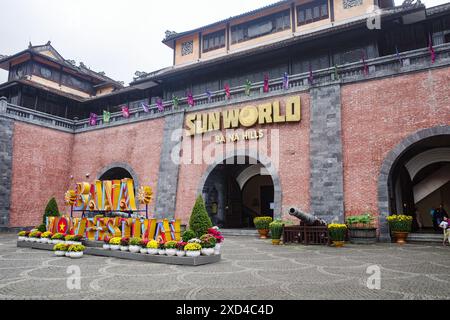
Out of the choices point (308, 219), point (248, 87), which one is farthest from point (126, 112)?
point (308, 219)

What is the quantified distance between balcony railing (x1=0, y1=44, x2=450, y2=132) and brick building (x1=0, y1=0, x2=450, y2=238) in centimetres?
6

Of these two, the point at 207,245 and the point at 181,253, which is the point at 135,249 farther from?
the point at 207,245

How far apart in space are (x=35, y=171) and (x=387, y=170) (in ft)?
70.5

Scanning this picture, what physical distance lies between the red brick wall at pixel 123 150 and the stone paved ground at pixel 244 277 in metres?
11.2

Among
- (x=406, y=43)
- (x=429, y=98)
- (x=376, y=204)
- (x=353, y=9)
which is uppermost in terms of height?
(x=353, y=9)

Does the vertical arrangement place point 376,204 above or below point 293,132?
below

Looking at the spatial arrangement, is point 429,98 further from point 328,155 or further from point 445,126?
point 328,155

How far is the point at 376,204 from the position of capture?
14.4 meters

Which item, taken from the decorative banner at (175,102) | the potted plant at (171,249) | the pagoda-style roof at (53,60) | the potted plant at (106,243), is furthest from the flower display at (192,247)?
the pagoda-style roof at (53,60)

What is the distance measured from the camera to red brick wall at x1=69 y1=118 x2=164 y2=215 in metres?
21.7

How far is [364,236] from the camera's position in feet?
44.6

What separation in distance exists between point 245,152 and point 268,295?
12.8 metres

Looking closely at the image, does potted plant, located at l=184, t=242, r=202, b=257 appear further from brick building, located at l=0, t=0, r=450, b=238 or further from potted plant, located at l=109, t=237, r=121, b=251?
brick building, located at l=0, t=0, r=450, b=238
